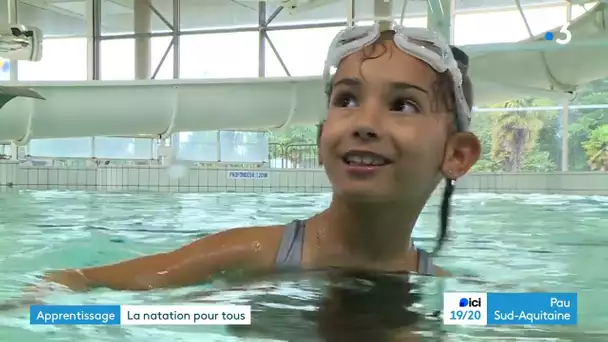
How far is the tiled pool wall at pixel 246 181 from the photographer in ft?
24.6

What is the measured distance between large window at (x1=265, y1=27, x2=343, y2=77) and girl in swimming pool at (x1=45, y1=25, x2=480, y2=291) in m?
7.67

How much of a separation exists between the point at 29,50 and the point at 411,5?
3.85m

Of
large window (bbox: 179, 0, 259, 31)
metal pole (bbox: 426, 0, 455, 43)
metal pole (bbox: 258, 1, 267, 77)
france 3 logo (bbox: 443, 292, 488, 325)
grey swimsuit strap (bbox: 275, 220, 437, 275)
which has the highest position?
large window (bbox: 179, 0, 259, 31)

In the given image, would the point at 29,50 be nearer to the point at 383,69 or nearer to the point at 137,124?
the point at 137,124

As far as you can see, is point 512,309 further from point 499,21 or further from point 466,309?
point 499,21

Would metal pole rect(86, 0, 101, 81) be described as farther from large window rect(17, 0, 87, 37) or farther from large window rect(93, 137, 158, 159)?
large window rect(93, 137, 158, 159)

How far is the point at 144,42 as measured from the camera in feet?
31.8

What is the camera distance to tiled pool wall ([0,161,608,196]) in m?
7.50

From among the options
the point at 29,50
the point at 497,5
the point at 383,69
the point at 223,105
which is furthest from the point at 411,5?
the point at 383,69

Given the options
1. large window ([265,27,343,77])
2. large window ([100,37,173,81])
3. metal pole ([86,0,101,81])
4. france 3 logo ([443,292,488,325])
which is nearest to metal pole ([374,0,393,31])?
large window ([265,27,343,77])

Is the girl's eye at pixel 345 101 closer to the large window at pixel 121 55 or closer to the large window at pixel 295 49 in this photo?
the large window at pixel 295 49

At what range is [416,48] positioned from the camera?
1.19m

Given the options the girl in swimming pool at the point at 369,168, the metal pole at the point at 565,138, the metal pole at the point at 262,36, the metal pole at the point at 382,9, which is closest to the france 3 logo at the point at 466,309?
the girl in swimming pool at the point at 369,168

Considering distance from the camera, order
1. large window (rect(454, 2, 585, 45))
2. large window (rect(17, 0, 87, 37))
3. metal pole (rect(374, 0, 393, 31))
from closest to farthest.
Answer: metal pole (rect(374, 0, 393, 31)), large window (rect(454, 2, 585, 45)), large window (rect(17, 0, 87, 37))
